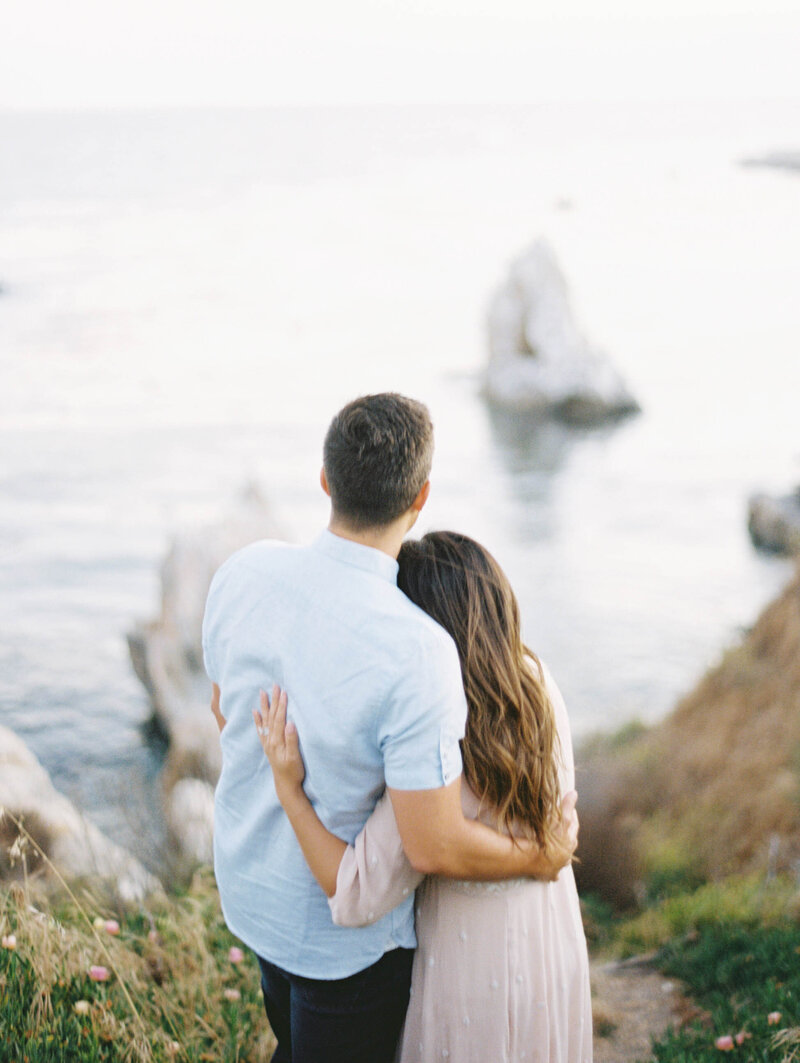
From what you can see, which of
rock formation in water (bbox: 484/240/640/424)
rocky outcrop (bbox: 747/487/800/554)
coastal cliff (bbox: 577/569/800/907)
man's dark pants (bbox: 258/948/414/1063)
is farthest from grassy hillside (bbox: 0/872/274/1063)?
rock formation in water (bbox: 484/240/640/424)

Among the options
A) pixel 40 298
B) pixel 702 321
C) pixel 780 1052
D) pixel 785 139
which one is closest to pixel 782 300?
pixel 702 321

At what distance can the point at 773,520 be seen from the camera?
24.6 metres

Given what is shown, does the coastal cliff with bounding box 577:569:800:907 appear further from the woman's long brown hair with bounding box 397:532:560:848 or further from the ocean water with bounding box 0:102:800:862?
the woman's long brown hair with bounding box 397:532:560:848

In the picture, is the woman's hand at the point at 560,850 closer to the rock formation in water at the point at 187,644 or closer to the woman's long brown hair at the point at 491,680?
the woman's long brown hair at the point at 491,680

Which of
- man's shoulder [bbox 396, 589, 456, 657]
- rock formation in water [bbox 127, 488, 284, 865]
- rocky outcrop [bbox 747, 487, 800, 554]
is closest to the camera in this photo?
man's shoulder [bbox 396, 589, 456, 657]

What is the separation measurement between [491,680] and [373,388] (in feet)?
142

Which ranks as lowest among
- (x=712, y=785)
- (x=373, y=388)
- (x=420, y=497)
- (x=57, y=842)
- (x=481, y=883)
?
(x=712, y=785)

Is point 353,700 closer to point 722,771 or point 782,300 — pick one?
point 722,771

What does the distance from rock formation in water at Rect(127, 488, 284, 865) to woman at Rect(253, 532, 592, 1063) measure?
9.13m

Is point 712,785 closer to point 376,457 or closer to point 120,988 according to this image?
point 120,988

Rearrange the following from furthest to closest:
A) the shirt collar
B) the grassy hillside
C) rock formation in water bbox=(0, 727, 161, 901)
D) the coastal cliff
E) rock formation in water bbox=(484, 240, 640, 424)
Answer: rock formation in water bbox=(484, 240, 640, 424)
the coastal cliff
rock formation in water bbox=(0, 727, 161, 901)
the grassy hillside
the shirt collar

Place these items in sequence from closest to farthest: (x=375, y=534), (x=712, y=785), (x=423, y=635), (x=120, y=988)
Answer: (x=423, y=635)
(x=375, y=534)
(x=120, y=988)
(x=712, y=785)

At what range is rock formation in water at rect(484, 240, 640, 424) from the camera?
37.6 meters

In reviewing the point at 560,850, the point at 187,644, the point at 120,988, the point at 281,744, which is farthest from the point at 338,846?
the point at 187,644
